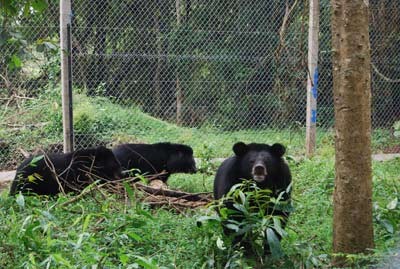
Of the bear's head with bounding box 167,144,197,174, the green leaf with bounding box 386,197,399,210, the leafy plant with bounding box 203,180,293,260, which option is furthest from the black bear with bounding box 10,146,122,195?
the green leaf with bounding box 386,197,399,210

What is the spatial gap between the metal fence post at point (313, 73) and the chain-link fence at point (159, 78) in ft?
0.84

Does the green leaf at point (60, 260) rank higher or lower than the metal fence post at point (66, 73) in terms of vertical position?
lower

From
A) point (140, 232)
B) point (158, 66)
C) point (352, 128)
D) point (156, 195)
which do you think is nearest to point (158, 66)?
point (158, 66)

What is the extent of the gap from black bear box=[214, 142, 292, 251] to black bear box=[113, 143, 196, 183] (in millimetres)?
3210

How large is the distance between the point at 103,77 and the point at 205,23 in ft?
6.09

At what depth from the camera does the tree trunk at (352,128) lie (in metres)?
4.24

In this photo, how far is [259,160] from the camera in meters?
5.20

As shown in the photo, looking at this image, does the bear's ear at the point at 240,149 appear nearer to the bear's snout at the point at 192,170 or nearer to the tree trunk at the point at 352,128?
the tree trunk at the point at 352,128

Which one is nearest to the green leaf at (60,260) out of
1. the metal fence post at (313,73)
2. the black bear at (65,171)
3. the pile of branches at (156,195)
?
the pile of branches at (156,195)

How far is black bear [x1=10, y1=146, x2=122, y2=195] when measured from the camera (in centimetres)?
672

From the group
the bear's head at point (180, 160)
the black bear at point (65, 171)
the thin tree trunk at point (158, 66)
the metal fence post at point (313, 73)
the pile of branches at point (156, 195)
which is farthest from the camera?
the metal fence post at point (313, 73)

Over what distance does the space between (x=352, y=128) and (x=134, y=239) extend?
175 cm

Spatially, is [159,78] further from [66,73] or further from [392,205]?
[392,205]

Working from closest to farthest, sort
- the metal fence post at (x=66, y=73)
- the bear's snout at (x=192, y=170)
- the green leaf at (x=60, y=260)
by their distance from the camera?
1. the green leaf at (x=60, y=260)
2. the metal fence post at (x=66, y=73)
3. the bear's snout at (x=192, y=170)
